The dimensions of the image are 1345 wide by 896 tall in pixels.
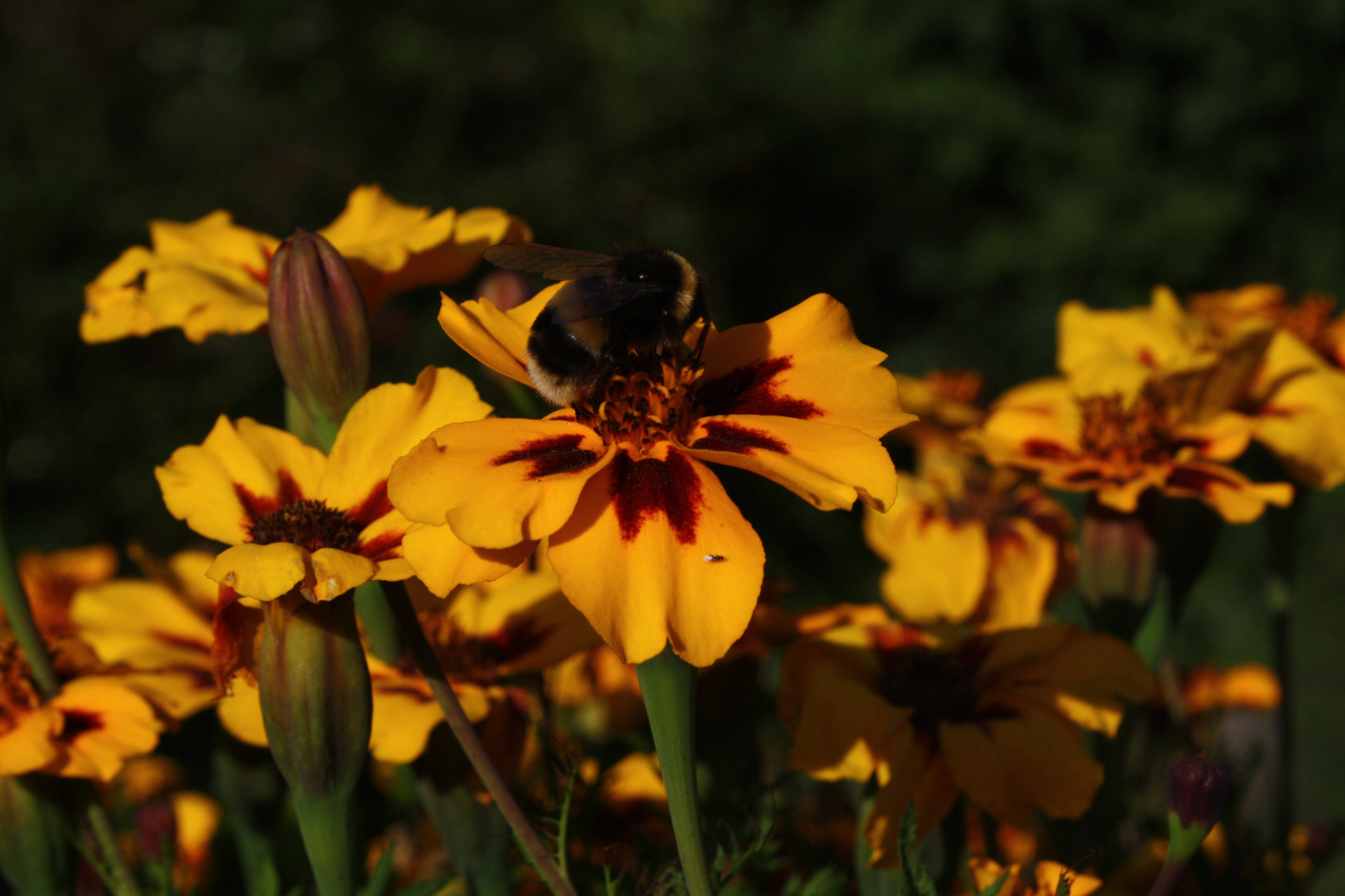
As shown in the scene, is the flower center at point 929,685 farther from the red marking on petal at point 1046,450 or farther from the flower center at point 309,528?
the flower center at point 309,528

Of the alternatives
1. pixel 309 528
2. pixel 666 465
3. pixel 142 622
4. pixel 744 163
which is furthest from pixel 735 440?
pixel 744 163

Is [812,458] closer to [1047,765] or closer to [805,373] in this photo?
[805,373]

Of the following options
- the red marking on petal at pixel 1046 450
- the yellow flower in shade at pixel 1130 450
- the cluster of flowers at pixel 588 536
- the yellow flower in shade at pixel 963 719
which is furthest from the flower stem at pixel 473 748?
the red marking on petal at pixel 1046 450

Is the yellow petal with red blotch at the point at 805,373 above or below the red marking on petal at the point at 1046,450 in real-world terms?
above

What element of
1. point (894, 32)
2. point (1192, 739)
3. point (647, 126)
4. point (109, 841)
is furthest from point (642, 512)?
point (894, 32)

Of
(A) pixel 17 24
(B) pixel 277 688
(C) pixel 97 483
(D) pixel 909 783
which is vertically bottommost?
(C) pixel 97 483

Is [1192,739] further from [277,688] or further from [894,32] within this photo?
[894,32]
